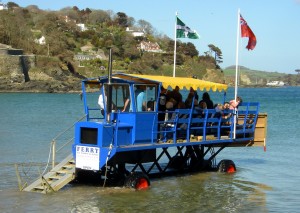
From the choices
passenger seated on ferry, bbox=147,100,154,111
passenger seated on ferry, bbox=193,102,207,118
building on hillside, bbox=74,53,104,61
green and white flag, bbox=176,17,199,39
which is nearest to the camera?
passenger seated on ferry, bbox=147,100,154,111

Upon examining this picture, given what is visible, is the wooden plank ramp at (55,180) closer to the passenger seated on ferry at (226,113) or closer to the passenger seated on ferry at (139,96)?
the passenger seated on ferry at (139,96)

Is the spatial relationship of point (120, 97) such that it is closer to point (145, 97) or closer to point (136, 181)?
point (145, 97)

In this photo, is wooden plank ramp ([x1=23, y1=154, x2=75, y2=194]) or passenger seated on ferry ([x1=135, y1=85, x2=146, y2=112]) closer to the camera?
wooden plank ramp ([x1=23, y1=154, x2=75, y2=194])

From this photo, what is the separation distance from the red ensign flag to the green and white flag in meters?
1.67

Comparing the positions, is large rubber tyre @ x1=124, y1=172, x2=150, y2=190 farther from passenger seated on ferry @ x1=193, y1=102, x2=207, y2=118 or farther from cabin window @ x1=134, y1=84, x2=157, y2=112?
passenger seated on ferry @ x1=193, y1=102, x2=207, y2=118

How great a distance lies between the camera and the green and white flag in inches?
809

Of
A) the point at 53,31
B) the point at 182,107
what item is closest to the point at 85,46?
the point at 53,31

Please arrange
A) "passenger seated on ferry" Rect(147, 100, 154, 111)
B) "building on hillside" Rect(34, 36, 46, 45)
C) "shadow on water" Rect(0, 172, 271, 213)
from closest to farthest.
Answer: "shadow on water" Rect(0, 172, 271, 213) < "passenger seated on ferry" Rect(147, 100, 154, 111) < "building on hillside" Rect(34, 36, 46, 45)

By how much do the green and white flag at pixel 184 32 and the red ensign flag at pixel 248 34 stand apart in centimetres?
167

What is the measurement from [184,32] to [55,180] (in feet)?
24.5

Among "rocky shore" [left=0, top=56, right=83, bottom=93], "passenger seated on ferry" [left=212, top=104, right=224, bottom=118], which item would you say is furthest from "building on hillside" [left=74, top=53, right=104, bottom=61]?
"passenger seated on ferry" [left=212, top=104, right=224, bottom=118]

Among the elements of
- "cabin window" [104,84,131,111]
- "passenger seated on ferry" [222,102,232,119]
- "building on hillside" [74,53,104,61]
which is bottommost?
"passenger seated on ferry" [222,102,232,119]

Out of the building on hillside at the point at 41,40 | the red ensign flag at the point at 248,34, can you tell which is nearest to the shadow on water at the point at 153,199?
the red ensign flag at the point at 248,34

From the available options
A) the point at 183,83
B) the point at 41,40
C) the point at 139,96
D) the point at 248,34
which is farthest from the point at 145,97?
the point at 41,40
